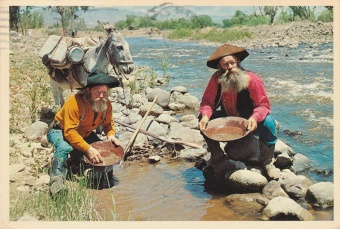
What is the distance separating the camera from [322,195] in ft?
10.7

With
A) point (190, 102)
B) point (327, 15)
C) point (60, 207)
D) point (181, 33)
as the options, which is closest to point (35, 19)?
point (190, 102)

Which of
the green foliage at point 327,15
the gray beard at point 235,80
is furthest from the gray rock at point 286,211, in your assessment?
the green foliage at point 327,15

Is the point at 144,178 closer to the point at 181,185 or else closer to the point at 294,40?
the point at 181,185

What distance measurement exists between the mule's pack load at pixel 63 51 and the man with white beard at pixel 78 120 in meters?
1.08

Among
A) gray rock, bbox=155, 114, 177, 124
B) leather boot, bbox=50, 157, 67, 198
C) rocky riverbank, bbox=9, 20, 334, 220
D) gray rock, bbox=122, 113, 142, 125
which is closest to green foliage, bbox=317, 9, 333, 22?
rocky riverbank, bbox=9, 20, 334, 220

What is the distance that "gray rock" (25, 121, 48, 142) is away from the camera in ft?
14.8

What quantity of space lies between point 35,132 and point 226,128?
204 centimetres

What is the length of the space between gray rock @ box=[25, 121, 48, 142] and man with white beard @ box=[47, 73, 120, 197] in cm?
95

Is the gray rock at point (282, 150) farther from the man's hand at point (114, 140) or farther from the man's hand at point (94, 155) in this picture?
the man's hand at point (94, 155)

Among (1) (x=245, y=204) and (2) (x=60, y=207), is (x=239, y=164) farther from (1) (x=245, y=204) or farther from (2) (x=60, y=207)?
(2) (x=60, y=207)

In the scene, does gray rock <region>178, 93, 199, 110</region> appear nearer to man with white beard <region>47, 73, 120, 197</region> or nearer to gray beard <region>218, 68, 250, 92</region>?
gray beard <region>218, 68, 250, 92</region>

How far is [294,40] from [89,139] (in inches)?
448

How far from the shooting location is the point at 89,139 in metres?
3.80

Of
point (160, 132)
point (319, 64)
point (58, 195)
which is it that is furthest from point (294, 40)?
point (58, 195)
